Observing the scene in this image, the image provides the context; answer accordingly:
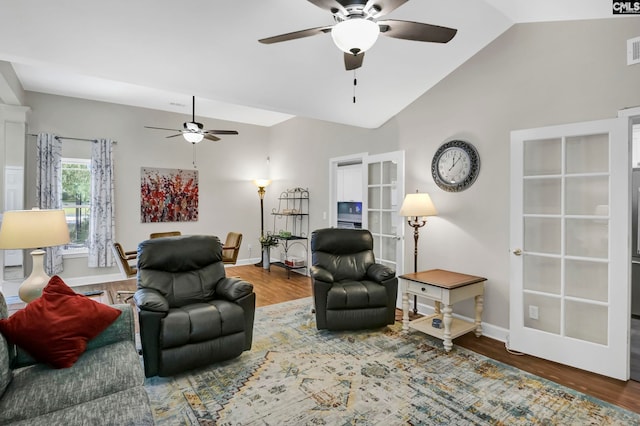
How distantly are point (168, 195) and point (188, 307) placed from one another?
13.1ft

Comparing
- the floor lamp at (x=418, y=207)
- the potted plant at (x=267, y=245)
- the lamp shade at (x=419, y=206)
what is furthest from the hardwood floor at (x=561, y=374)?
the potted plant at (x=267, y=245)

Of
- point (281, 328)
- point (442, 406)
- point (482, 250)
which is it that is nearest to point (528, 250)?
point (482, 250)

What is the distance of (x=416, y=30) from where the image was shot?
2031 mm

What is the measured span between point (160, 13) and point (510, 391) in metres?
3.69

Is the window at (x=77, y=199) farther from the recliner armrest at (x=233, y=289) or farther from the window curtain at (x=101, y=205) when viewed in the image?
the recliner armrest at (x=233, y=289)

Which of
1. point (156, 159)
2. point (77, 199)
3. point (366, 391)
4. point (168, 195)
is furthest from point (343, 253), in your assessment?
point (77, 199)

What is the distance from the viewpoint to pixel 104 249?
5492 millimetres

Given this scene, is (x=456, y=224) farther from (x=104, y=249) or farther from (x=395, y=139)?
(x=104, y=249)

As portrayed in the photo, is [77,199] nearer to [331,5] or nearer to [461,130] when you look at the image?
[331,5]

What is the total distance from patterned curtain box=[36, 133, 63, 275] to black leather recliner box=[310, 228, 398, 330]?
13.6 ft

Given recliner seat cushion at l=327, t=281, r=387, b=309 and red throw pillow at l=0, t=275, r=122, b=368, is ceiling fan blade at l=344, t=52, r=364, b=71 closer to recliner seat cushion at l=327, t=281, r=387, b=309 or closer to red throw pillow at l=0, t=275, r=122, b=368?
recliner seat cushion at l=327, t=281, r=387, b=309

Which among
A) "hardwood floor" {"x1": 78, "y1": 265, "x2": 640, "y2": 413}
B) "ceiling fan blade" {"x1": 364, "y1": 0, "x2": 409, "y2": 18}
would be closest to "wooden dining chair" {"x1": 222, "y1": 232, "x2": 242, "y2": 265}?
"hardwood floor" {"x1": 78, "y1": 265, "x2": 640, "y2": 413}

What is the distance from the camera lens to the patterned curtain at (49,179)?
500 cm

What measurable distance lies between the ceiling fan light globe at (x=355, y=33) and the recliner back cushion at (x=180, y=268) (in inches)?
89.6
